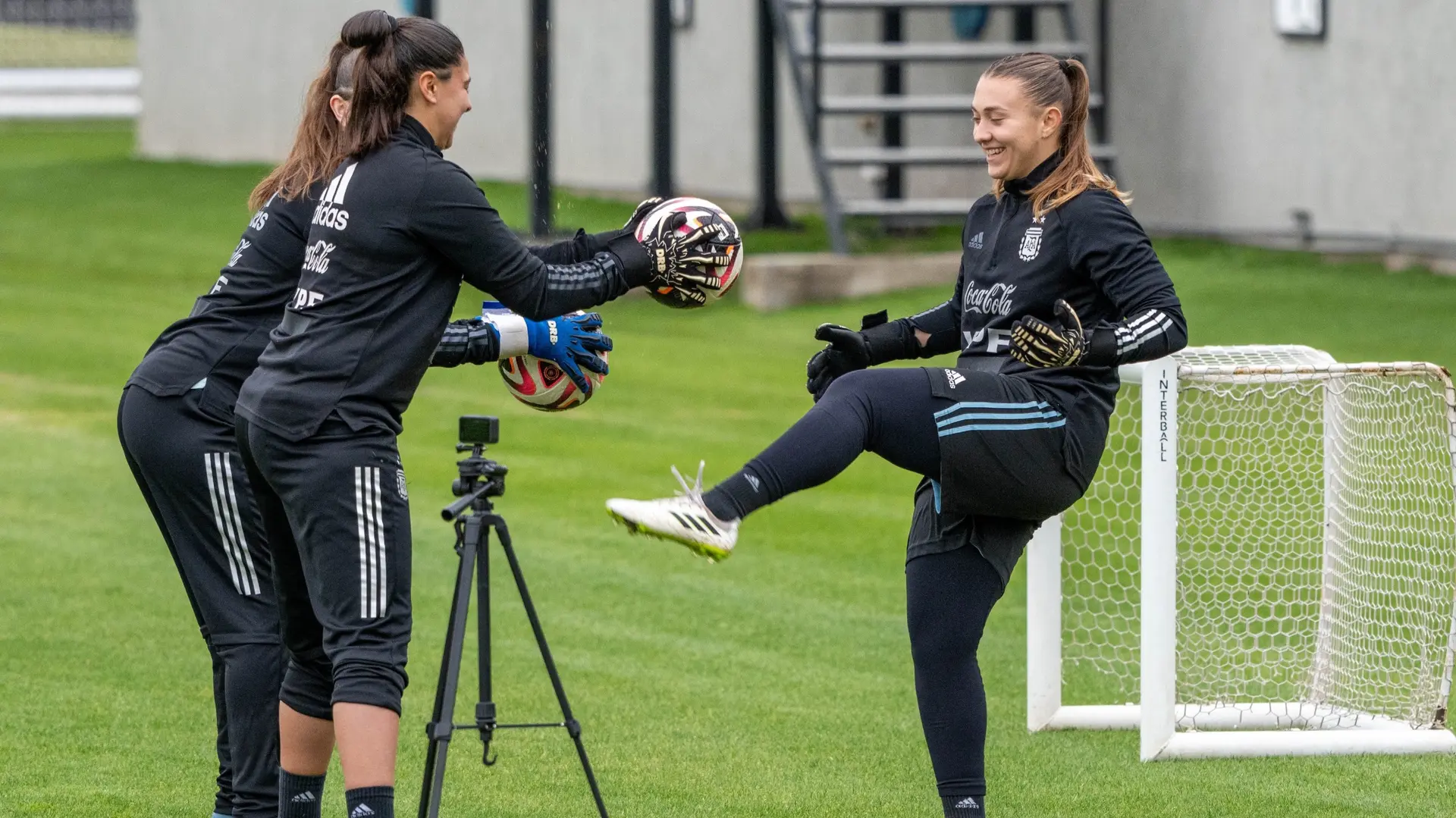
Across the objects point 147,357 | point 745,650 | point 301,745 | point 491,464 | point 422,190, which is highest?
point 422,190

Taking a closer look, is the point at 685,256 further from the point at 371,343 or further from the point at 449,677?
the point at 449,677

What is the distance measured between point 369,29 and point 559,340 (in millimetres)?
987

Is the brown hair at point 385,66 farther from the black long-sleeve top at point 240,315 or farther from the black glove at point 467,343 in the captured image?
the black glove at point 467,343

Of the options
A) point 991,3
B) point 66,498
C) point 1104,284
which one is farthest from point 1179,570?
point 991,3

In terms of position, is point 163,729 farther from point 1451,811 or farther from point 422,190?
point 1451,811

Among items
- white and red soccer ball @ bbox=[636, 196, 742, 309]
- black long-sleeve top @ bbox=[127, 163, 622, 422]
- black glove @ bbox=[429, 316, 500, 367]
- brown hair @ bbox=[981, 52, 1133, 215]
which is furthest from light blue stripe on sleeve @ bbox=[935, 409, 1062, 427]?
black glove @ bbox=[429, 316, 500, 367]

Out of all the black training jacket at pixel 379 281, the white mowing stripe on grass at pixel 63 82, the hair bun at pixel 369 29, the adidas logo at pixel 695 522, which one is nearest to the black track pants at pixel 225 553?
the black training jacket at pixel 379 281

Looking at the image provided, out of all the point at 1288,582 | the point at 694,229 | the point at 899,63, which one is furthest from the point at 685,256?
the point at 899,63

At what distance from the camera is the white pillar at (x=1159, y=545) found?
530 cm

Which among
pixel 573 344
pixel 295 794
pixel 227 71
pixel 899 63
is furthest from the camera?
pixel 227 71

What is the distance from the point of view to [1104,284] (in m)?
4.12

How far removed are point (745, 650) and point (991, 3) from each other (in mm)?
9566

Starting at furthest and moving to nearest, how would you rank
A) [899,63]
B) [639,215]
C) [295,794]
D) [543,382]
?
[899,63]
[543,382]
[639,215]
[295,794]

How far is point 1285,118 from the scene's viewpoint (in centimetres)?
1455
